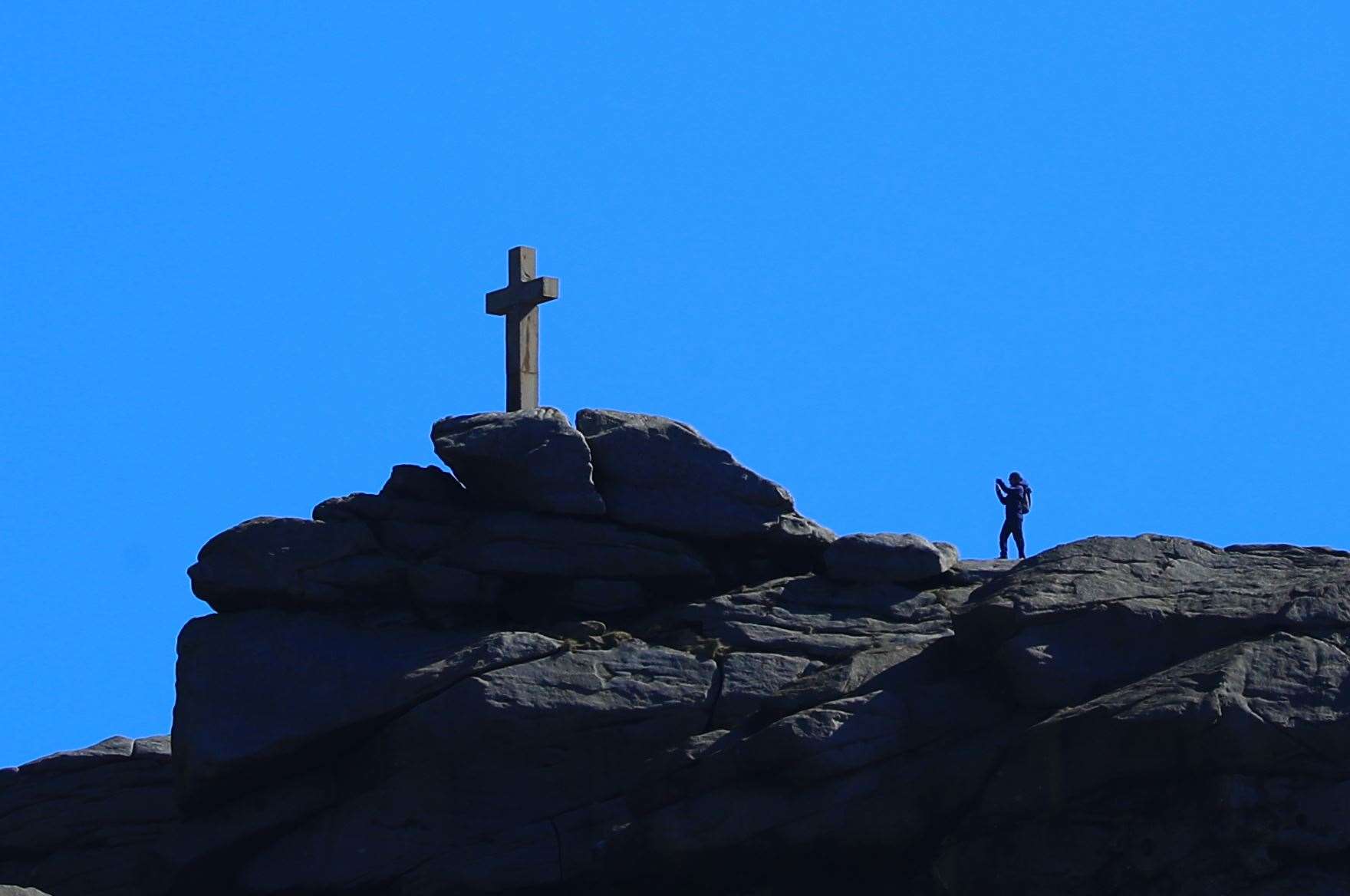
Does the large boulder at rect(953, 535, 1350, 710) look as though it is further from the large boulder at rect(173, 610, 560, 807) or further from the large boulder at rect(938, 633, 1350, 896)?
the large boulder at rect(173, 610, 560, 807)

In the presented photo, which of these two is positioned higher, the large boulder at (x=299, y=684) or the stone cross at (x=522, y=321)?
the stone cross at (x=522, y=321)

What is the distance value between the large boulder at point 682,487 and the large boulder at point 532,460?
1.68ft

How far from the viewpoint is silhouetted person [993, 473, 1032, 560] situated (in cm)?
4134

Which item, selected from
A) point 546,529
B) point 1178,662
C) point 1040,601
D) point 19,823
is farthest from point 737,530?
point 19,823

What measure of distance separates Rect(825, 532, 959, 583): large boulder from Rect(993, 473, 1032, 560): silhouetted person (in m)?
5.41

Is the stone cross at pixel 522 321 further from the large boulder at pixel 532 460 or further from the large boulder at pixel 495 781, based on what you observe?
the large boulder at pixel 495 781

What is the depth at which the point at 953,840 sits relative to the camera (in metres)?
31.4

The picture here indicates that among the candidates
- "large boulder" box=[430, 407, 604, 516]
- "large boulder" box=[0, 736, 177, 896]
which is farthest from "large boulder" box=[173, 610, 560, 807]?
"large boulder" box=[430, 407, 604, 516]

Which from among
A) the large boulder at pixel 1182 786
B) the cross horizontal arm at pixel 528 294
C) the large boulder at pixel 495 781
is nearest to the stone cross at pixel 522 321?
the cross horizontal arm at pixel 528 294

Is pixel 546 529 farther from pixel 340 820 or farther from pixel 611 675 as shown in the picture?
pixel 340 820

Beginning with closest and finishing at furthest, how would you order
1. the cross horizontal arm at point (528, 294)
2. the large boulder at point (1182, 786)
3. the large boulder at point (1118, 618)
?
the large boulder at point (1182, 786), the large boulder at point (1118, 618), the cross horizontal arm at point (528, 294)

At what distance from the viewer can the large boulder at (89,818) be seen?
35844mm

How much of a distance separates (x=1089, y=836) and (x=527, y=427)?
12395mm

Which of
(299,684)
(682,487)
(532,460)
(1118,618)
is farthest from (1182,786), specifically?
(299,684)
